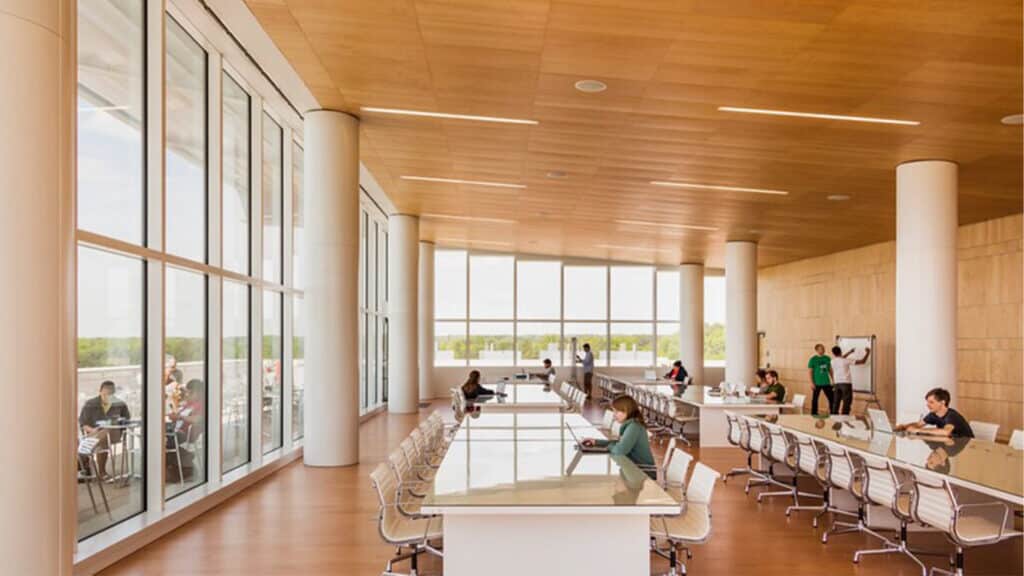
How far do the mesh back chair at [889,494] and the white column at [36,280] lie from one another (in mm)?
5043

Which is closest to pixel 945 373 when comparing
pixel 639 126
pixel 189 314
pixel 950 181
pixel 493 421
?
pixel 950 181

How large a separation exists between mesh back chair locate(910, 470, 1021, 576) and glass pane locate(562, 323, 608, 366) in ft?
61.3

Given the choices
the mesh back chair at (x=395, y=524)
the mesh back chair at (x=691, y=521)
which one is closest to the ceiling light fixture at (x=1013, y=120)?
the mesh back chair at (x=691, y=521)

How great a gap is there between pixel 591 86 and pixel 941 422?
15.3 feet

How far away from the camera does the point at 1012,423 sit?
13.2m

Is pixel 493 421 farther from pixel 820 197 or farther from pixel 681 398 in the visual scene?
pixel 820 197

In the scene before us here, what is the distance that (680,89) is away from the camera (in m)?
7.28

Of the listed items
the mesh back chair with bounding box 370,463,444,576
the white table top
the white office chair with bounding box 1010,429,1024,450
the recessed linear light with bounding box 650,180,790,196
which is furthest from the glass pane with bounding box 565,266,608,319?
the mesh back chair with bounding box 370,463,444,576

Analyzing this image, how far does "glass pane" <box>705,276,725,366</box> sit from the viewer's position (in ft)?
84.3

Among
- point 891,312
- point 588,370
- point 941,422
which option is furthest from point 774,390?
point 588,370

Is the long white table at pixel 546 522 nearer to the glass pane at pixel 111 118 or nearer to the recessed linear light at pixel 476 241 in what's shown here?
the glass pane at pixel 111 118

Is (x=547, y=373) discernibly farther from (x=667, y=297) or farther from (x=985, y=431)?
(x=985, y=431)

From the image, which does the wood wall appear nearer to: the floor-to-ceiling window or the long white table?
the long white table

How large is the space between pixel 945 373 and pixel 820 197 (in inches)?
155
